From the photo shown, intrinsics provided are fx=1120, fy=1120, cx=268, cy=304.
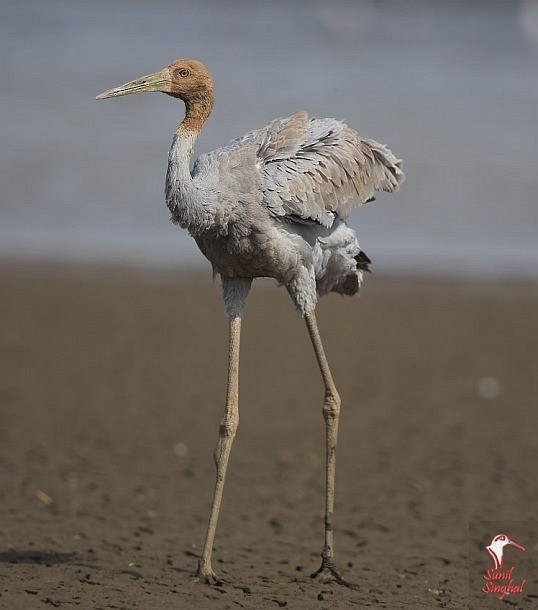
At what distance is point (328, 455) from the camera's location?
716cm

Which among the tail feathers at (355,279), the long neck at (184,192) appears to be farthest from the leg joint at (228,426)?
the tail feathers at (355,279)

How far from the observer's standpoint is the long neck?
6387 mm

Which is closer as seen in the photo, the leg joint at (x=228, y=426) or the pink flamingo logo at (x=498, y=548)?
the leg joint at (x=228, y=426)

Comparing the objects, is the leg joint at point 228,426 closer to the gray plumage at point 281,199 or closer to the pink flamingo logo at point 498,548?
the gray plumage at point 281,199

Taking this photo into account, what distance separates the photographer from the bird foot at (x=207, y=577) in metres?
6.55

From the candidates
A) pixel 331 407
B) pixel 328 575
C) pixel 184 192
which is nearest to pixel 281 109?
pixel 331 407

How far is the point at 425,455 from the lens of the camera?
10.4 metres

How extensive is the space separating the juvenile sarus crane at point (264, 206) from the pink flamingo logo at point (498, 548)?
1.16 meters

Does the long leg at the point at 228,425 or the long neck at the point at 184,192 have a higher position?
the long neck at the point at 184,192

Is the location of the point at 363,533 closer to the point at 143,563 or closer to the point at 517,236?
the point at 143,563

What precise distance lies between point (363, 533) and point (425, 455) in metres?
2.25

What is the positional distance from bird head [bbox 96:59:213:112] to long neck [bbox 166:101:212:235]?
285 millimetres

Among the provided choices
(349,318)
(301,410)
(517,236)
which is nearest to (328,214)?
(301,410)

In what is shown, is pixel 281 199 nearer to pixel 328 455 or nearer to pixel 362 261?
pixel 362 261
